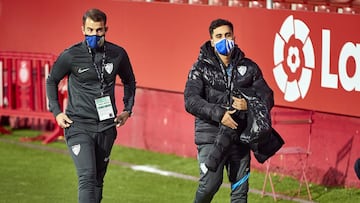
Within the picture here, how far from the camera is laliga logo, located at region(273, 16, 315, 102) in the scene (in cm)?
1396

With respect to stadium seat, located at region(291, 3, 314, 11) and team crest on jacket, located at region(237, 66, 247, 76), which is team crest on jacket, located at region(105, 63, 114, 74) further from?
stadium seat, located at region(291, 3, 314, 11)

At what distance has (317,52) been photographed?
45.2 ft

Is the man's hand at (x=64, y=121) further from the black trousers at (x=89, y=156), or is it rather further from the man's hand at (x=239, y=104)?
the man's hand at (x=239, y=104)

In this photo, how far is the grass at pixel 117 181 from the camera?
44.2 feet

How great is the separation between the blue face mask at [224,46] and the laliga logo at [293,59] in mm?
4114

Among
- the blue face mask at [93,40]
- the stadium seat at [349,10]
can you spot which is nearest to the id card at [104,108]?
the blue face mask at [93,40]

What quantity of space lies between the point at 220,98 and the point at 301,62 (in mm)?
4315

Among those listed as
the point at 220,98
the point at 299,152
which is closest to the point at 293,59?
the point at 299,152

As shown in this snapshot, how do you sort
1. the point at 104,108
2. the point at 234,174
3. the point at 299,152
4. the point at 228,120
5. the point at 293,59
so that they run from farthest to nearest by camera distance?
the point at 293,59 → the point at 299,152 → the point at 104,108 → the point at 234,174 → the point at 228,120

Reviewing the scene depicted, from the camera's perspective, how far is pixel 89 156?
10328 millimetres

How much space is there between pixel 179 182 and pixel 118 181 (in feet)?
2.63

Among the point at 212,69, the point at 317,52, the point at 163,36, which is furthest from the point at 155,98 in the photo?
the point at 212,69

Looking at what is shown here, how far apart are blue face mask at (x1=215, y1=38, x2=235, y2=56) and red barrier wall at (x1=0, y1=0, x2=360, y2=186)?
3613 mm

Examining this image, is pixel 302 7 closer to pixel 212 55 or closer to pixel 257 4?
pixel 257 4
